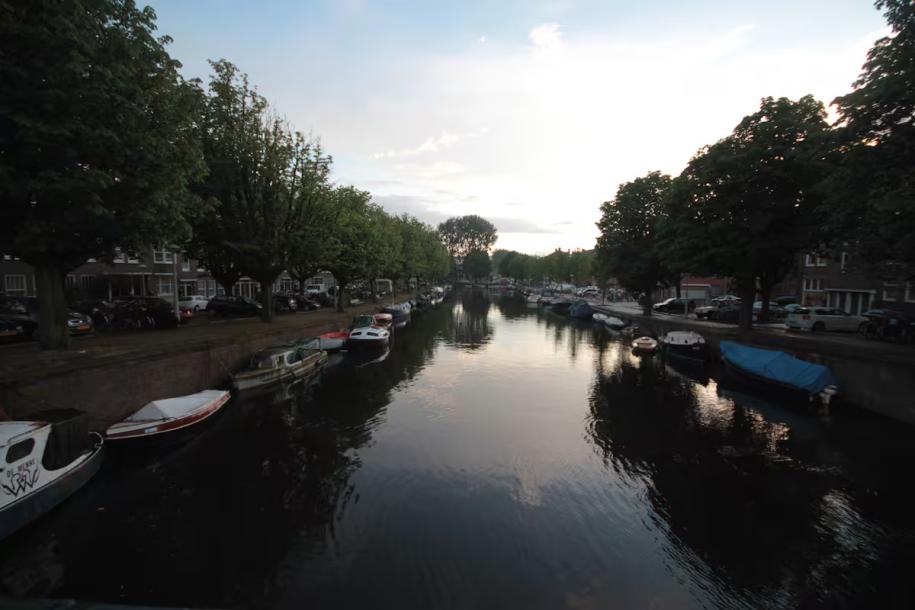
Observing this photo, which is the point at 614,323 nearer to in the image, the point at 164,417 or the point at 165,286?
the point at 164,417

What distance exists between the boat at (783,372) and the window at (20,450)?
3085cm

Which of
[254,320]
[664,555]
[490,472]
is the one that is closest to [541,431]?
[490,472]

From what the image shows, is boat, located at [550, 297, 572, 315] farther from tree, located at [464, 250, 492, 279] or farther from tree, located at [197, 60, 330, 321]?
tree, located at [464, 250, 492, 279]

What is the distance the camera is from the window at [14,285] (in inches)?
1620

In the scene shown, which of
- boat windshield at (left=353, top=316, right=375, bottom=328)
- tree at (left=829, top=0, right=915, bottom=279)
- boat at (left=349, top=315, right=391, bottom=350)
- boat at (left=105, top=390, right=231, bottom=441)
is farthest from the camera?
boat windshield at (left=353, top=316, right=375, bottom=328)

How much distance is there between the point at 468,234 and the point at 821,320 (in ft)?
482

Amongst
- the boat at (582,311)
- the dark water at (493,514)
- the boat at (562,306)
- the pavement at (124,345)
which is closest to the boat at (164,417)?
the dark water at (493,514)

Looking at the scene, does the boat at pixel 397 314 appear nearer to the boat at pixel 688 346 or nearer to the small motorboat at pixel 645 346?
the small motorboat at pixel 645 346

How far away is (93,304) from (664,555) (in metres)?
42.0

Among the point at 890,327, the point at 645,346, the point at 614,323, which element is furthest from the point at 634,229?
the point at 890,327

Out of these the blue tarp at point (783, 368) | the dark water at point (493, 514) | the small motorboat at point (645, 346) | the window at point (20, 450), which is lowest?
the dark water at point (493, 514)

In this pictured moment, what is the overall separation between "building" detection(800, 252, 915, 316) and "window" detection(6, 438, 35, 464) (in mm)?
40637

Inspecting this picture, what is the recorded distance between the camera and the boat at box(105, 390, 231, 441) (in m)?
→ 16.1

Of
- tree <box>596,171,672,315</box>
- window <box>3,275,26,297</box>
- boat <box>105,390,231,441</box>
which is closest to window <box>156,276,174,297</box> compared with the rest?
window <box>3,275,26,297</box>
